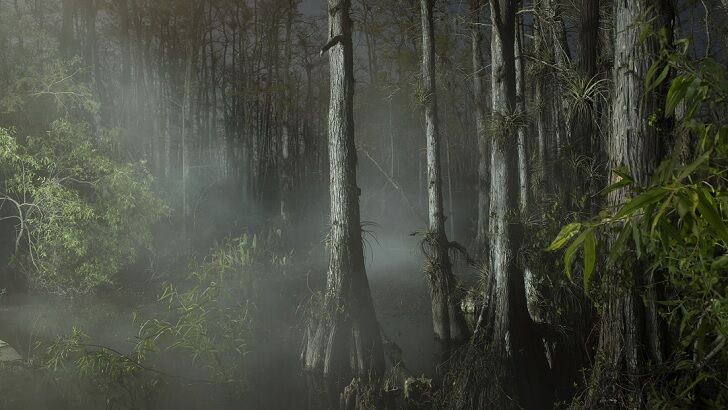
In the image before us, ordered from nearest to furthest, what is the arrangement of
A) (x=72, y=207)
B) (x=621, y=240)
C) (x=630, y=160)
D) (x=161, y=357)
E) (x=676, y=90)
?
1. (x=621, y=240)
2. (x=676, y=90)
3. (x=630, y=160)
4. (x=161, y=357)
5. (x=72, y=207)

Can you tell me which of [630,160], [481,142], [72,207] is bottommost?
[630,160]

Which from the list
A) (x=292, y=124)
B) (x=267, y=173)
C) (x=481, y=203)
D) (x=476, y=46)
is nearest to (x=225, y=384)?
(x=481, y=203)

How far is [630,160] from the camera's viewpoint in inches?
122

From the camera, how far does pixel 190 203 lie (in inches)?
795

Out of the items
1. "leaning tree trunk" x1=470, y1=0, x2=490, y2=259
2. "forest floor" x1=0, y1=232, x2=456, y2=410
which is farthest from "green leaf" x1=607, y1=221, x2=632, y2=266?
"leaning tree trunk" x1=470, y1=0, x2=490, y2=259

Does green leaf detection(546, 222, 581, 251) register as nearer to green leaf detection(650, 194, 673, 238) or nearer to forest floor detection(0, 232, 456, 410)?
green leaf detection(650, 194, 673, 238)

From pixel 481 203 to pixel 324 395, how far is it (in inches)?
391


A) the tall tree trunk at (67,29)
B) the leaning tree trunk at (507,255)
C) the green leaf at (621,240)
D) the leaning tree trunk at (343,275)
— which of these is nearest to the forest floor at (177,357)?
the leaning tree trunk at (343,275)

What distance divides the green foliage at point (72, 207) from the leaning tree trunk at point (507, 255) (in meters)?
7.93

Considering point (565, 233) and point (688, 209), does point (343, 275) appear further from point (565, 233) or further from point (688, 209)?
point (688, 209)

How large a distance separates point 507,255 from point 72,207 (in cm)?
815

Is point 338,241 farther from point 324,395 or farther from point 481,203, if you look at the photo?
point 481,203

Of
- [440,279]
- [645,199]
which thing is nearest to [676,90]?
[645,199]

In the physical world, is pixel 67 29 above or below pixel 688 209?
above
